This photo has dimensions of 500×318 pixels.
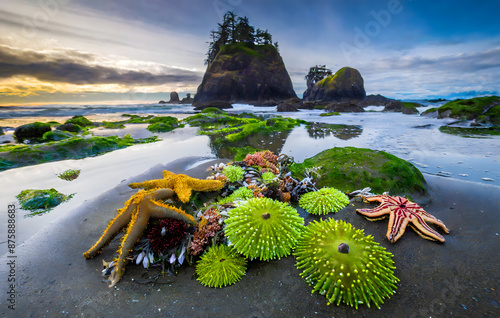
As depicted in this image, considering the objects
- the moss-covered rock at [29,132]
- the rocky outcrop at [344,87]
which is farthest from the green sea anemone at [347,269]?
the rocky outcrop at [344,87]

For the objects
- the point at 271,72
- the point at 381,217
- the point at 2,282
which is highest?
the point at 271,72

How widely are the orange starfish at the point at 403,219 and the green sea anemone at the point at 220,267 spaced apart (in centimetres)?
200

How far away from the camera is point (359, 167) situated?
4.67m

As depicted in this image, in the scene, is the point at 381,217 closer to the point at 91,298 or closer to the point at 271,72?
the point at 91,298

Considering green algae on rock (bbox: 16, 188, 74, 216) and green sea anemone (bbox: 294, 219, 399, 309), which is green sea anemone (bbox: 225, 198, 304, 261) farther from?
green algae on rock (bbox: 16, 188, 74, 216)

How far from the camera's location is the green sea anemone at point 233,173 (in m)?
4.10

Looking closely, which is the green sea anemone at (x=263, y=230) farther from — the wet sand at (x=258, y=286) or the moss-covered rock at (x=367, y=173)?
the moss-covered rock at (x=367, y=173)

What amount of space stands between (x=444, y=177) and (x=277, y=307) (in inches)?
216

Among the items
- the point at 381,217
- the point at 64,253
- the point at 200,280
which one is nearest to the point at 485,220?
the point at 381,217

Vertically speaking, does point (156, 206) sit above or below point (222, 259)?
above

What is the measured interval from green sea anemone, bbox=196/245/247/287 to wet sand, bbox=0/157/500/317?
79 mm

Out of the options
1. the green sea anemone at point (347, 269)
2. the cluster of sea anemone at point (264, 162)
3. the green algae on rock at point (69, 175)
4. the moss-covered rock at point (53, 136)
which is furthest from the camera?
the moss-covered rock at point (53, 136)

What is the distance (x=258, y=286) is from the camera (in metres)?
2.29

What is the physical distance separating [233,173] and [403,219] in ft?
9.16
